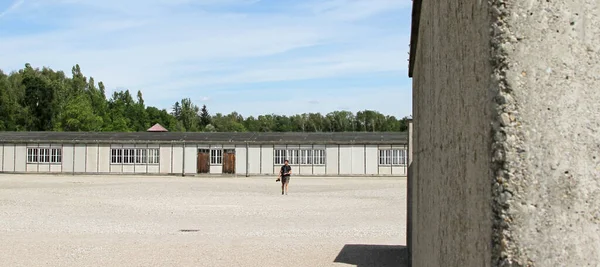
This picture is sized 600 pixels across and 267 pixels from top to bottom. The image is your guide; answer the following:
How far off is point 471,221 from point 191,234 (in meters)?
12.9

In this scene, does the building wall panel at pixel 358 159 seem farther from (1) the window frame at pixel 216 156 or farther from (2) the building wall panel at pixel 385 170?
(1) the window frame at pixel 216 156

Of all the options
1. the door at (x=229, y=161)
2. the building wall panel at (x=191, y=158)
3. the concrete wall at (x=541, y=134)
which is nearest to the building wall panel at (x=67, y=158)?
the building wall panel at (x=191, y=158)

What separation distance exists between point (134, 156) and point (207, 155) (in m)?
5.34

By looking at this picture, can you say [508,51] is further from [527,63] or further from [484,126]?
[484,126]

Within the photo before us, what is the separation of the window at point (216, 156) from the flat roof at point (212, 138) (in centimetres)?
68

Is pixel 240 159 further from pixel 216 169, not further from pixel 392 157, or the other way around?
pixel 392 157

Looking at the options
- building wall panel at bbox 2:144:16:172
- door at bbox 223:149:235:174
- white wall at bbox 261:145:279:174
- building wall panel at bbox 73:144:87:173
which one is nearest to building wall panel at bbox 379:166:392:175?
white wall at bbox 261:145:279:174

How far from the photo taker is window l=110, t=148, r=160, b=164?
165 feet

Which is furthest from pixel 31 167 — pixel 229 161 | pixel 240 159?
pixel 240 159

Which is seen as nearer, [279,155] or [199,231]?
[199,231]

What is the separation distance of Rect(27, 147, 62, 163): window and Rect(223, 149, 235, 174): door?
12.1 meters

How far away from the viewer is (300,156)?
50.0 metres

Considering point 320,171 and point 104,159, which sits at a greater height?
point 104,159

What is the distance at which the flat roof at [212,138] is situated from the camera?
49.6 m
